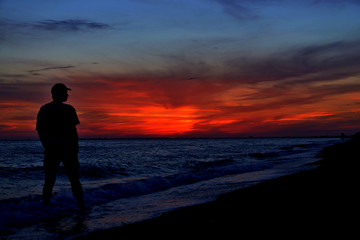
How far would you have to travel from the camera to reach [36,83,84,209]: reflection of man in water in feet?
18.5

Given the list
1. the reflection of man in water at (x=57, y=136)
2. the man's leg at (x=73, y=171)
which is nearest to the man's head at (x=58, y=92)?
the reflection of man in water at (x=57, y=136)

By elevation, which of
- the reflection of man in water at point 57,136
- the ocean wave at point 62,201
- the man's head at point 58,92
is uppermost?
the man's head at point 58,92

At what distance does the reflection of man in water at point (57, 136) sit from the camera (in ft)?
18.5

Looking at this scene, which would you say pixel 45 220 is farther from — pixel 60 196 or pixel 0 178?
pixel 0 178

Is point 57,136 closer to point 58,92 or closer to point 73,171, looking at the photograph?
point 73,171

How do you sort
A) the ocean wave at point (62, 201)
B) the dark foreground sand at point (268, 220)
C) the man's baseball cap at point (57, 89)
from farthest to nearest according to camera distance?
the man's baseball cap at point (57, 89)
the ocean wave at point (62, 201)
the dark foreground sand at point (268, 220)

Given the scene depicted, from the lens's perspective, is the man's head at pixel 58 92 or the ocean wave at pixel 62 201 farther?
the man's head at pixel 58 92

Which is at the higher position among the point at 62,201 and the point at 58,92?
the point at 58,92

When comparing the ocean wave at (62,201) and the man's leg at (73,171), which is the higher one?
the man's leg at (73,171)

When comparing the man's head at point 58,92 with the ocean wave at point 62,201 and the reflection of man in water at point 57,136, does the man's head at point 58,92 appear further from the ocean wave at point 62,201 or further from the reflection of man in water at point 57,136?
the ocean wave at point 62,201

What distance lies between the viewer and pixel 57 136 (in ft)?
18.6

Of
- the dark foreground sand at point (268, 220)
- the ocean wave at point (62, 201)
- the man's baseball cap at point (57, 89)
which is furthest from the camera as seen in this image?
the man's baseball cap at point (57, 89)

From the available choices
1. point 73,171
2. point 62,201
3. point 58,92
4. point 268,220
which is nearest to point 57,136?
point 73,171

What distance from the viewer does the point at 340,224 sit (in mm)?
3168
